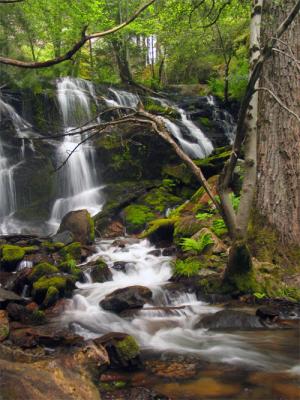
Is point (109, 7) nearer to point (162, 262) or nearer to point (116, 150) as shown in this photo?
point (116, 150)

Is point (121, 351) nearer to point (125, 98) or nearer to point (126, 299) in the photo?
point (126, 299)

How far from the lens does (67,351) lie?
5426mm

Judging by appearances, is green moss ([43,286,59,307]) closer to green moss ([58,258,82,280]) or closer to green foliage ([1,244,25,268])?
green moss ([58,258,82,280])

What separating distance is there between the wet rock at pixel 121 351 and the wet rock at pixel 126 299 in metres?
1.88

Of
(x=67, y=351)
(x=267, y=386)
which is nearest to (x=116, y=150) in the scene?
(x=67, y=351)

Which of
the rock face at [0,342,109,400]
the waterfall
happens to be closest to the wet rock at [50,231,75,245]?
the waterfall

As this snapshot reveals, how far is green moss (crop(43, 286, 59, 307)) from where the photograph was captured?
24.1 feet

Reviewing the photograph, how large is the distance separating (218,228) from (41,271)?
3.88m

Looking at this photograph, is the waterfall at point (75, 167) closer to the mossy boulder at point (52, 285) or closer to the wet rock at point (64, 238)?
the wet rock at point (64, 238)

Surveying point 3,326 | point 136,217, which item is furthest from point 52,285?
point 136,217

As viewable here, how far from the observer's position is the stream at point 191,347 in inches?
178

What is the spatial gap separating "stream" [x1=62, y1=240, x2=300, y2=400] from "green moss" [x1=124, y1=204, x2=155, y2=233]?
14.7 ft

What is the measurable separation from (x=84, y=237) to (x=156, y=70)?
69.6 feet

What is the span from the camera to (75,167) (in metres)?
16.3
